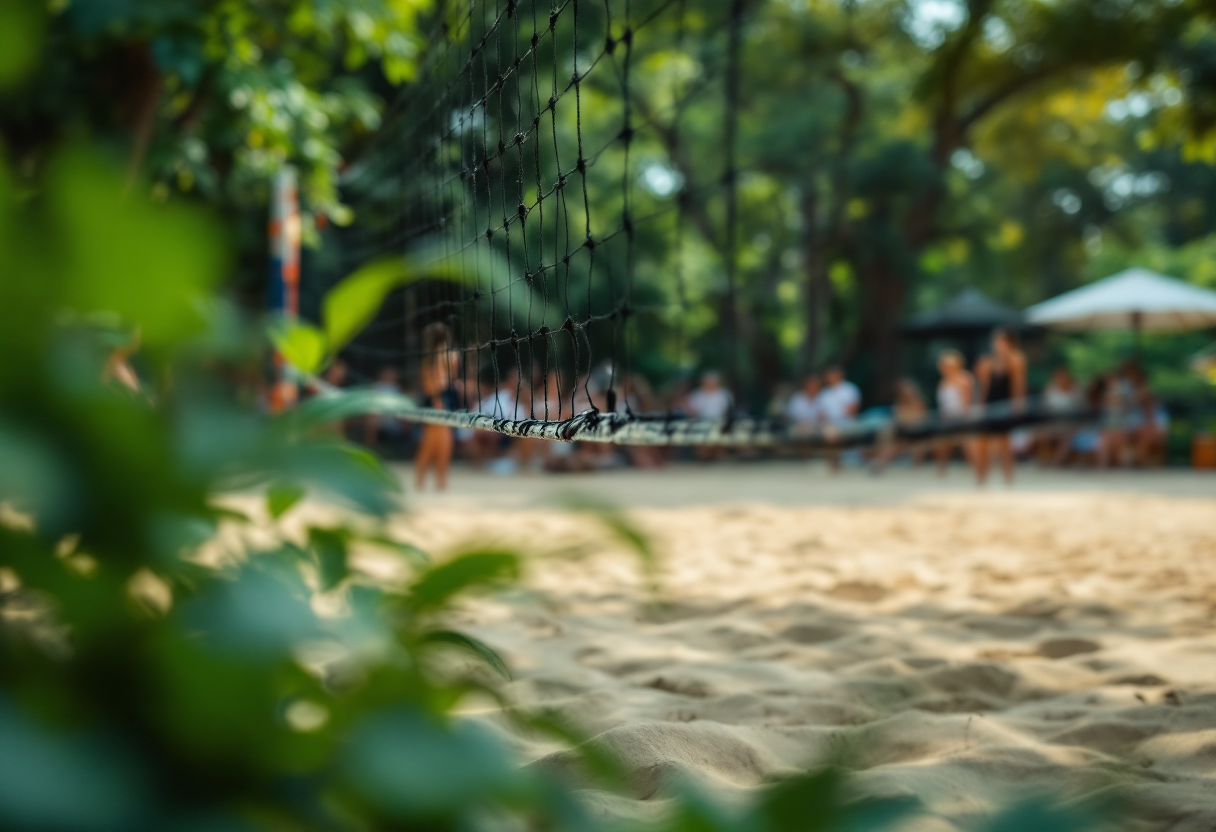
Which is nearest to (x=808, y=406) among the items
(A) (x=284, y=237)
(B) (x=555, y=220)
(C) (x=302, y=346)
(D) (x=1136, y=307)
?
(D) (x=1136, y=307)

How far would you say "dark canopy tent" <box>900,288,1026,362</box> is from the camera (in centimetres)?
1403

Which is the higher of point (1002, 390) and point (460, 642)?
point (1002, 390)

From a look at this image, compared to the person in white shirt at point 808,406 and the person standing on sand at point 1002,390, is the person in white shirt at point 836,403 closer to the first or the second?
the person in white shirt at point 808,406

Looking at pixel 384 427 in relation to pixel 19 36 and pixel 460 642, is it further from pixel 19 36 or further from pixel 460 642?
pixel 19 36

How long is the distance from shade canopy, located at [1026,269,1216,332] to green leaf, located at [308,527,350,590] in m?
12.3

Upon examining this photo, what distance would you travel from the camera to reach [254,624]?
281mm

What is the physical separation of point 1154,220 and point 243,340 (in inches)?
1395

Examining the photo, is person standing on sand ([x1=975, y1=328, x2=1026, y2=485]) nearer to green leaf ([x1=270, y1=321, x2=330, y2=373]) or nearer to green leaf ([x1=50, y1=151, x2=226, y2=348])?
green leaf ([x1=270, y1=321, x2=330, y2=373])

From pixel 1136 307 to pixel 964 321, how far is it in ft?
9.65

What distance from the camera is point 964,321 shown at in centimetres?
1407

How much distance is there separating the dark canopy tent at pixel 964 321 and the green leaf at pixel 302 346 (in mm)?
14399

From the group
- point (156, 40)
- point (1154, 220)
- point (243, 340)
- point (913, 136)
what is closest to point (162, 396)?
point (243, 340)


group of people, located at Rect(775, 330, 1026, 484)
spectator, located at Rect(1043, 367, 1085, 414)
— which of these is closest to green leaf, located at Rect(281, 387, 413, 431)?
group of people, located at Rect(775, 330, 1026, 484)

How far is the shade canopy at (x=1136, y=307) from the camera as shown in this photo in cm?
1129
